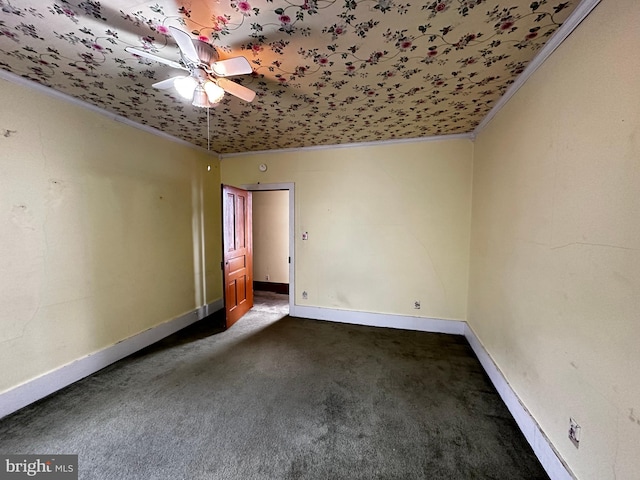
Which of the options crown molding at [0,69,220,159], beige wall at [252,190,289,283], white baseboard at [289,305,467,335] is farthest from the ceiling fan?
beige wall at [252,190,289,283]

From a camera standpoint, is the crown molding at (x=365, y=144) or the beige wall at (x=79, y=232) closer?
the beige wall at (x=79, y=232)

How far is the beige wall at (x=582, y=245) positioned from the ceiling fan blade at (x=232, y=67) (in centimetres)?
171

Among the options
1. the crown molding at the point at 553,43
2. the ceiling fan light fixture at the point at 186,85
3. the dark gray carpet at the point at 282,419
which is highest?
the crown molding at the point at 553,43

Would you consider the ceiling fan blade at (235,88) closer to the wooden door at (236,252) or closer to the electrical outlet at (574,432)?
the wooden door at (236,252)

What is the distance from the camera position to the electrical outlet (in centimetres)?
122

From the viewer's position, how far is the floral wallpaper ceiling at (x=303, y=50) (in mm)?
1249

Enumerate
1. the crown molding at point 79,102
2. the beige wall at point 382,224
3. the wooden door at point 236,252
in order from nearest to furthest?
the crown molding at point 79,102 < the beige wall at point 382,224 < the wooden door at point 236,252

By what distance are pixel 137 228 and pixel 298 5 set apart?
269cm

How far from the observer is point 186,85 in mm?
1608

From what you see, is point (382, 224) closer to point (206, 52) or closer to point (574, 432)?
point (574, 432)

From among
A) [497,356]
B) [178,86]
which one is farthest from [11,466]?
[497,356]

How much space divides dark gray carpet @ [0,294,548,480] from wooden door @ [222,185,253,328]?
0.84 meters

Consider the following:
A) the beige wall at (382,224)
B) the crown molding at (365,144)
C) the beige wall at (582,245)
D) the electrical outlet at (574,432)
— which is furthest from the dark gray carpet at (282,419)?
the crown molding at (365,144)

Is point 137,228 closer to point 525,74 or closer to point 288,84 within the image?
point 288,84
